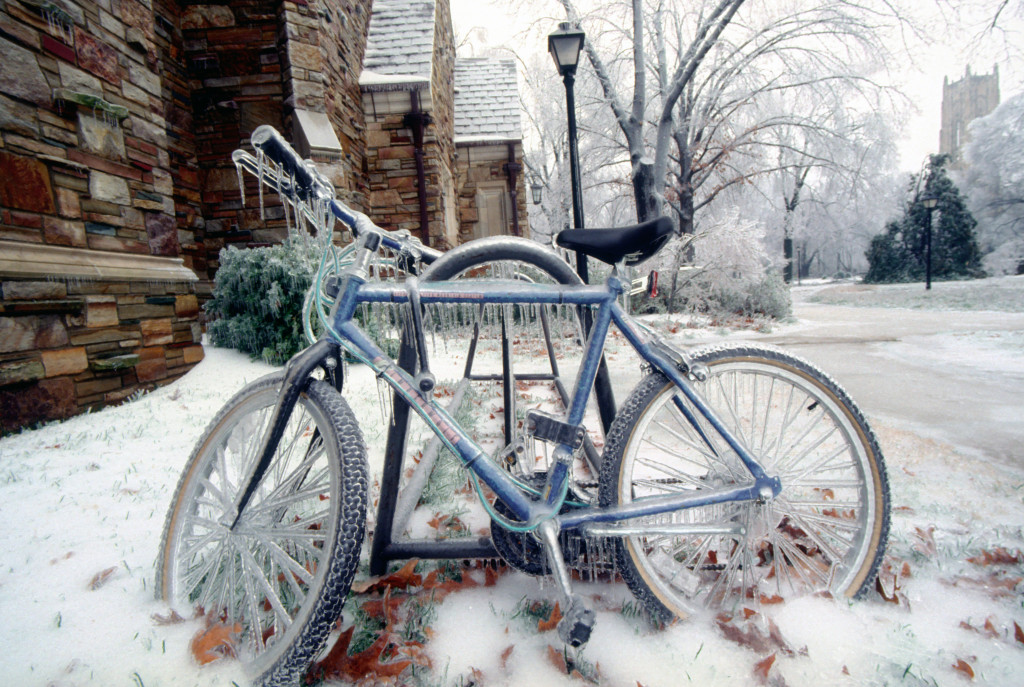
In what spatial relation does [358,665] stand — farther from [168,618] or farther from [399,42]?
[399,42]

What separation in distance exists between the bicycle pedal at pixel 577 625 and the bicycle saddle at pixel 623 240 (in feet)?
3.42

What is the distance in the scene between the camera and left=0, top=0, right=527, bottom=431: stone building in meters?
3.15

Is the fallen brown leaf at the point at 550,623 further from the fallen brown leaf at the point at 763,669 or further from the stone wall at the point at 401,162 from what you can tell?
the stone wall at the point at 401,162

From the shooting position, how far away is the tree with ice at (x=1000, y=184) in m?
23.4

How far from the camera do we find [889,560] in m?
1.76

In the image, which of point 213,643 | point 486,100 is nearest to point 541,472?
point 213,643

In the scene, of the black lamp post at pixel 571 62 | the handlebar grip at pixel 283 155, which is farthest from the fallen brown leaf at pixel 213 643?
the black lamp post at pixel 571 62

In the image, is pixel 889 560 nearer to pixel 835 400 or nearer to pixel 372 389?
pixel 835 400

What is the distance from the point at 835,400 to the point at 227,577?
2.15 metres

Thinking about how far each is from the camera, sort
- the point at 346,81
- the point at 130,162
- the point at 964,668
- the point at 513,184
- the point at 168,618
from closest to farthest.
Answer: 1. the point at 964,668
2. the point at 168,618
3. the point at 130,162
4. the point at 346,81
5. the point at 513,184

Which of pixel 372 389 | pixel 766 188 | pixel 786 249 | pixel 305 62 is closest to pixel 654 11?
pixel 305 62

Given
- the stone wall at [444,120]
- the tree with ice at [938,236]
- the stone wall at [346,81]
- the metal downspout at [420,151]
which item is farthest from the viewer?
the tree with ice at [938,236]

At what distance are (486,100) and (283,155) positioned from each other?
14.2m

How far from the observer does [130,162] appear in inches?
157
